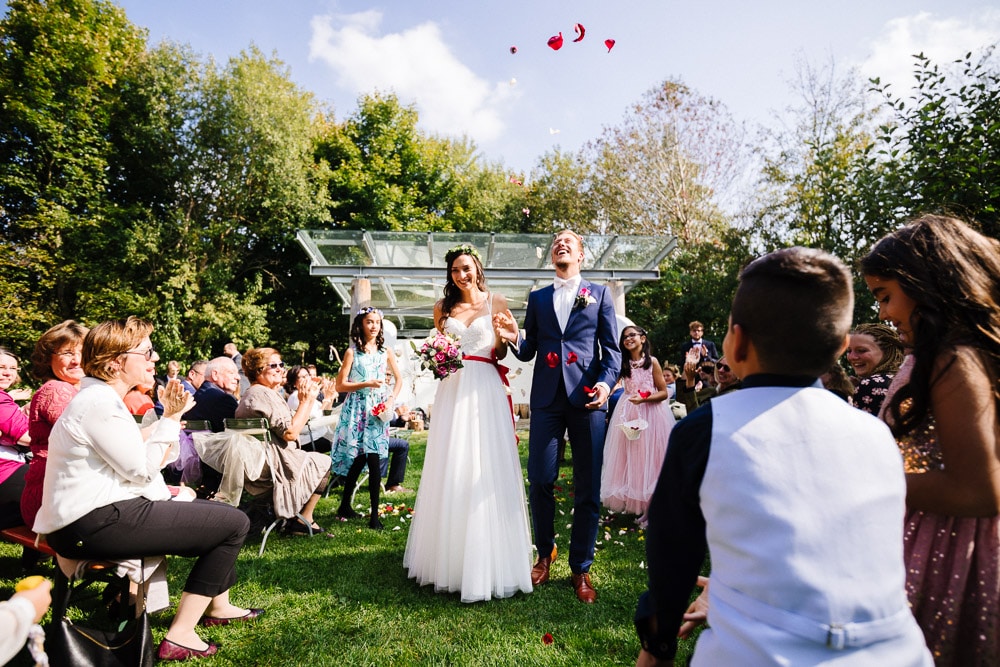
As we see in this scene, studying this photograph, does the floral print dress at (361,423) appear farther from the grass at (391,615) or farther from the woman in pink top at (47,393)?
the woman in pink top at (47,393)

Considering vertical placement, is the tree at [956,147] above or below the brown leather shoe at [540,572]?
above

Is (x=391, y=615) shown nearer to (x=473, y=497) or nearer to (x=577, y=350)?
(x=473, y=497)

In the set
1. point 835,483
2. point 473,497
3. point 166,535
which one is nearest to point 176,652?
point 166,535

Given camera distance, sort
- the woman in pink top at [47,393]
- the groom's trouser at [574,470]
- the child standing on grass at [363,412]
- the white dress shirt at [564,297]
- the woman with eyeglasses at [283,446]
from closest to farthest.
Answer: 1. the woman in pink top at [47,393]
2. the groom's trouser at [574,470]
3. the white dress shirt at [564,297]
4. the woman with eyeglasses at [283,446]
5. the child standing on grass at [363,412]

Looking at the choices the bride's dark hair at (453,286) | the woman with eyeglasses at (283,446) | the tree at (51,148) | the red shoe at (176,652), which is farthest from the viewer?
the tree at (51,148)

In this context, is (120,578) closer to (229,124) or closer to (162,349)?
(162,349)

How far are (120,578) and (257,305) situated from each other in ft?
77.7

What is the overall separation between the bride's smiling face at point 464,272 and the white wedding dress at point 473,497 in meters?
0.56

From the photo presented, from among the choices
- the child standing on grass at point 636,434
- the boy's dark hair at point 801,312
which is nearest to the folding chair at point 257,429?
the child standing on grass at point 636,434


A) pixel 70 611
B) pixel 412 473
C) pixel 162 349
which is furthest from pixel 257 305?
pixel 70 611

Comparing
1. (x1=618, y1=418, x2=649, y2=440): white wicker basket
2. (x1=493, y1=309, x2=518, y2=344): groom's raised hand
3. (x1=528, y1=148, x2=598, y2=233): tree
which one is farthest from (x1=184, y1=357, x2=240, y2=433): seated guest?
(x1=528, y1=148, x2=598, y2=233): tree

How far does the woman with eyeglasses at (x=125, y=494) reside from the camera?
2781 millimetres

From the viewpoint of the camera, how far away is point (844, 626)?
3.69ft

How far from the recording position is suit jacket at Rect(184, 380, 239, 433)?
564 cm
